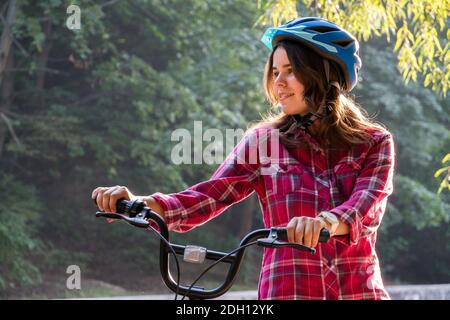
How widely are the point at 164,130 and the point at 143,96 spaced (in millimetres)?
812

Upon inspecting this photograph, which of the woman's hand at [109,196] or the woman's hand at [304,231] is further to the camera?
the woman's hand at [109,196]

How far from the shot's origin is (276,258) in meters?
2.43

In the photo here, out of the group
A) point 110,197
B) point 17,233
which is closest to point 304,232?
point 110,197

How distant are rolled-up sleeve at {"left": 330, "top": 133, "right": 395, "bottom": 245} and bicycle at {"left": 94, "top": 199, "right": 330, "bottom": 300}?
0.28 metres

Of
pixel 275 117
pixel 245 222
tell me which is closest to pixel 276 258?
pixel 275 117

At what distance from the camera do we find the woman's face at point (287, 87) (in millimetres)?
2676

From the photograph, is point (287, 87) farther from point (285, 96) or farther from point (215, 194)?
point (215, 194)

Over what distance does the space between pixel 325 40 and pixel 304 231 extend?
0.92m

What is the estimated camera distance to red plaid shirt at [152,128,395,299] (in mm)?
2396

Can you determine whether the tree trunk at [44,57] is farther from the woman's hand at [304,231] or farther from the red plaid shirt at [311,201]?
→ the woman's hand at [304,231]

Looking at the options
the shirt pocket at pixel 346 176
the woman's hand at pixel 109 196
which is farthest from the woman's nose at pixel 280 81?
the woman's hand at pixel 109 196

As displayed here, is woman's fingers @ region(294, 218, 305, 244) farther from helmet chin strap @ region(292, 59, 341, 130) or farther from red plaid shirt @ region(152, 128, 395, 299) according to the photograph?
helmet chin strap @ region(292, 59, 341, 130)
